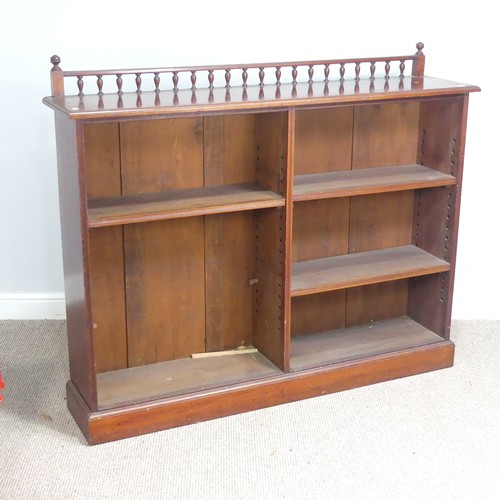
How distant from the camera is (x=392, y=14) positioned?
141 inches

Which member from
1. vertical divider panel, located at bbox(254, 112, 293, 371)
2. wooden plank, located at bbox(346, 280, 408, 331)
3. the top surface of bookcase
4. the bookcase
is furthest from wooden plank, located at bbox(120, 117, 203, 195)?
wooden plank, located at bbox(346, 280, 408, 331)

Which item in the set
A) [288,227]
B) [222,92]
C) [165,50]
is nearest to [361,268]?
[288,227]

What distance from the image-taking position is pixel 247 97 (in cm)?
286

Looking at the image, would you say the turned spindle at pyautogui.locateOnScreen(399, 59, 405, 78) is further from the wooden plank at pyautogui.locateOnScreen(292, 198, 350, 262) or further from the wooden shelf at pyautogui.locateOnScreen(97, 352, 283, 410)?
the wooden shelf at pyautogui.locateOnScreen(97, 352, 283, 410)

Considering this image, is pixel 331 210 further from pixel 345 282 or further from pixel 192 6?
pixel 192 6

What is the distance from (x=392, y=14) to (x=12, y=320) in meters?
2.09

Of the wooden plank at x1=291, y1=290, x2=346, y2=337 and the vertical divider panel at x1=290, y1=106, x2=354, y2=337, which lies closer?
the vertical divider panel at x1=290, y1=106, x2=354, y2=337

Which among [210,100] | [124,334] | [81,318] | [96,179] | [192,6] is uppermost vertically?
[192,6]

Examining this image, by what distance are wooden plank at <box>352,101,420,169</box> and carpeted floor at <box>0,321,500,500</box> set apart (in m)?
0.85

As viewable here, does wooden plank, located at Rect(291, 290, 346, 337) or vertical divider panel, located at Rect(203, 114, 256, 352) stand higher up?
vertical divider panel, located at Rect(203, 114, 256, 352)

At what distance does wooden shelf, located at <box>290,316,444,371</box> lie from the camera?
10.7 ft

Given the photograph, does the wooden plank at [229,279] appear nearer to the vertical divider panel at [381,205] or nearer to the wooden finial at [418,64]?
the vertical divider panel at [381,205]

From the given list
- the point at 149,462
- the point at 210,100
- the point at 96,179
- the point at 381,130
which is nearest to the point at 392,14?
the point at 381,130

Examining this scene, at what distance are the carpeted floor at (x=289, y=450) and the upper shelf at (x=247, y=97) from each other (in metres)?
1.08
